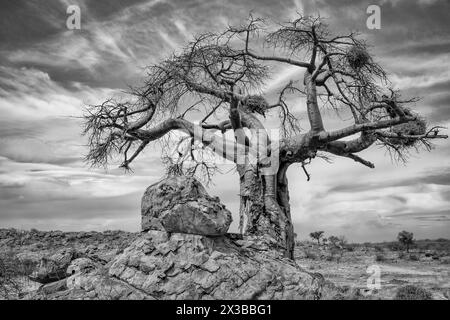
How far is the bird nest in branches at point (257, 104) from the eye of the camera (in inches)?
542

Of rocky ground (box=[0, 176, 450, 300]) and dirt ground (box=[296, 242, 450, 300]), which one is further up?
rocky ground (box=[0, 176, 450, 300])

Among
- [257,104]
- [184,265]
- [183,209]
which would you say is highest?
[257,104]

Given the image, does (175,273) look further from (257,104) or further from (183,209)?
(257,104)

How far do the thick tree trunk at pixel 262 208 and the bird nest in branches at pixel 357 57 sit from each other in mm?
3722

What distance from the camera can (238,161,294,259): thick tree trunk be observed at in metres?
10.8

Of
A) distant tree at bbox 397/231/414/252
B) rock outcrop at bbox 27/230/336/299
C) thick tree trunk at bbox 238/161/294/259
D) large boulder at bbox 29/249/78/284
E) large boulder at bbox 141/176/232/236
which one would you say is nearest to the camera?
rock outcrop at bbox 27/230/336/299

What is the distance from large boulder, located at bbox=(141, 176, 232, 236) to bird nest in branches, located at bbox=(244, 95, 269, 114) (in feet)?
22.7

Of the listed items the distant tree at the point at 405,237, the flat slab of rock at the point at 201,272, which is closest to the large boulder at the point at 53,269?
the flat slab of rock at the point at 201,272

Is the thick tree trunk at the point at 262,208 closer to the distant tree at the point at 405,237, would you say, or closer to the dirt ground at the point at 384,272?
the dirt ground at the point at 384,272

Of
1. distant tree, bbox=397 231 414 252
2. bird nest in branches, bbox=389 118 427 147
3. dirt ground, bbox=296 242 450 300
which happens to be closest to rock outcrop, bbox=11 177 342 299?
dirt ground, bbox=296 242 450 300

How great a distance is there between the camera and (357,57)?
466 inches

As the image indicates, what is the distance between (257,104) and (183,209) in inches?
314

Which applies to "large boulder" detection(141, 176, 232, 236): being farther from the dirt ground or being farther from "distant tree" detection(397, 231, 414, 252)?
"distant tree" detection(397, 231, 414, 252)

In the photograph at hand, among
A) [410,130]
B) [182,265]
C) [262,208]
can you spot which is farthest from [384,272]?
[182,265]
